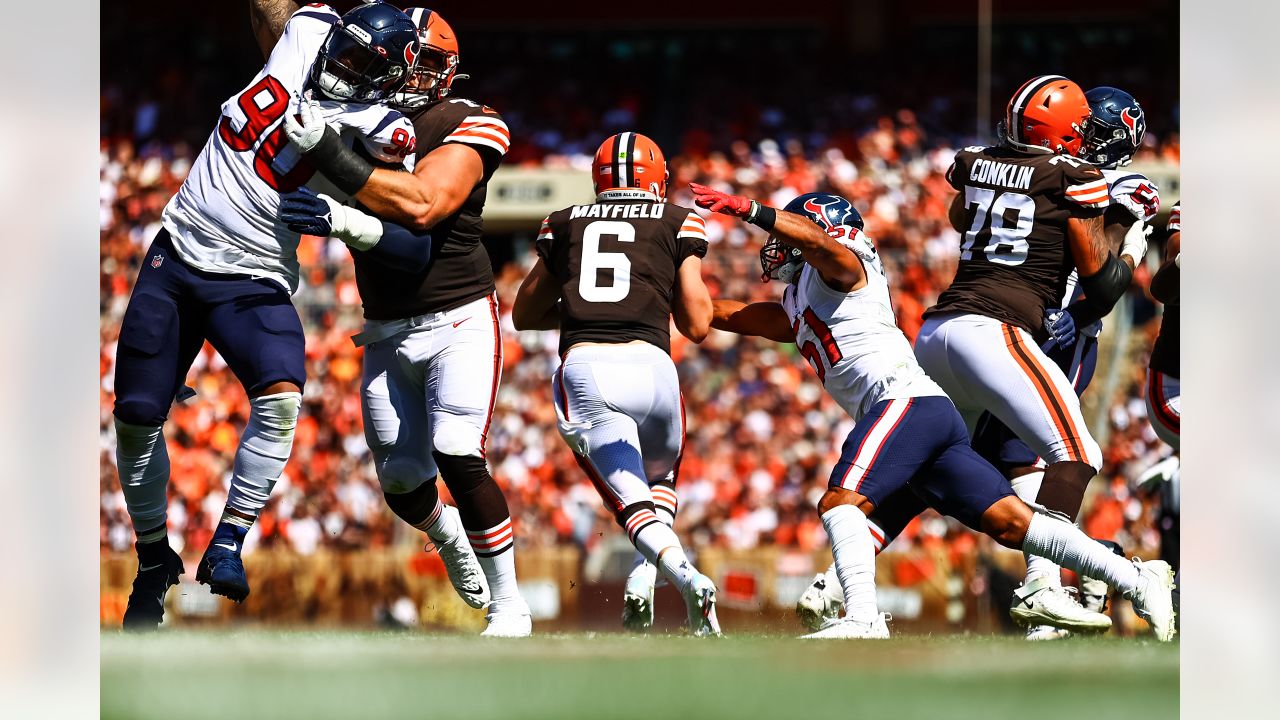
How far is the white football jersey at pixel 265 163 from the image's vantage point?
429 centimetres

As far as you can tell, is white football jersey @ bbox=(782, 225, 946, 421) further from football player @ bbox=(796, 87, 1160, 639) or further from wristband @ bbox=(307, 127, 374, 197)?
wristband @ bbox=(307, 127, 374, 197)

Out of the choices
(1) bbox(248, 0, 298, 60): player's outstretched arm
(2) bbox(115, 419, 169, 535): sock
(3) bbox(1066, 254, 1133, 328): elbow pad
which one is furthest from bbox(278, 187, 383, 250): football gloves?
(3) bbox(1066, 254, 1133, 328): elbow pad

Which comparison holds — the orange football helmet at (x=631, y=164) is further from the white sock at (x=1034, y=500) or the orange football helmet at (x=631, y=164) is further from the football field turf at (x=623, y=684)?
the football field turf at (x=623, y=684)

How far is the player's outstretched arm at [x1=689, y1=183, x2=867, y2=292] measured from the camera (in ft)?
14.3

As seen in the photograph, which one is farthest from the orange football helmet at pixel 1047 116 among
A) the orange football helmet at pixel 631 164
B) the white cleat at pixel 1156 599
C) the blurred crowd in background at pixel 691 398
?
the blurred crowd in background at pixel 691 398

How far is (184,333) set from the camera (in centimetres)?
425

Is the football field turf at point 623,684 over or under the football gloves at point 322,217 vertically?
under

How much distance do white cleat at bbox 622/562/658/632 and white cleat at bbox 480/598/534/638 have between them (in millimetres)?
644

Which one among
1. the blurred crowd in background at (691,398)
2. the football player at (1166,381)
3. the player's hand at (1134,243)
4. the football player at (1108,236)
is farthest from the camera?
the blurred crowd in background at (691,398)

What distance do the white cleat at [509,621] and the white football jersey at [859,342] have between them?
1203 millimetres

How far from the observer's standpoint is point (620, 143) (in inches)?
205

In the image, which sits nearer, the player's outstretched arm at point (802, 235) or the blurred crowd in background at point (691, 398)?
the player's outstretched arm at point (802, 235)

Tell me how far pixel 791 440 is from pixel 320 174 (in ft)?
15.5
